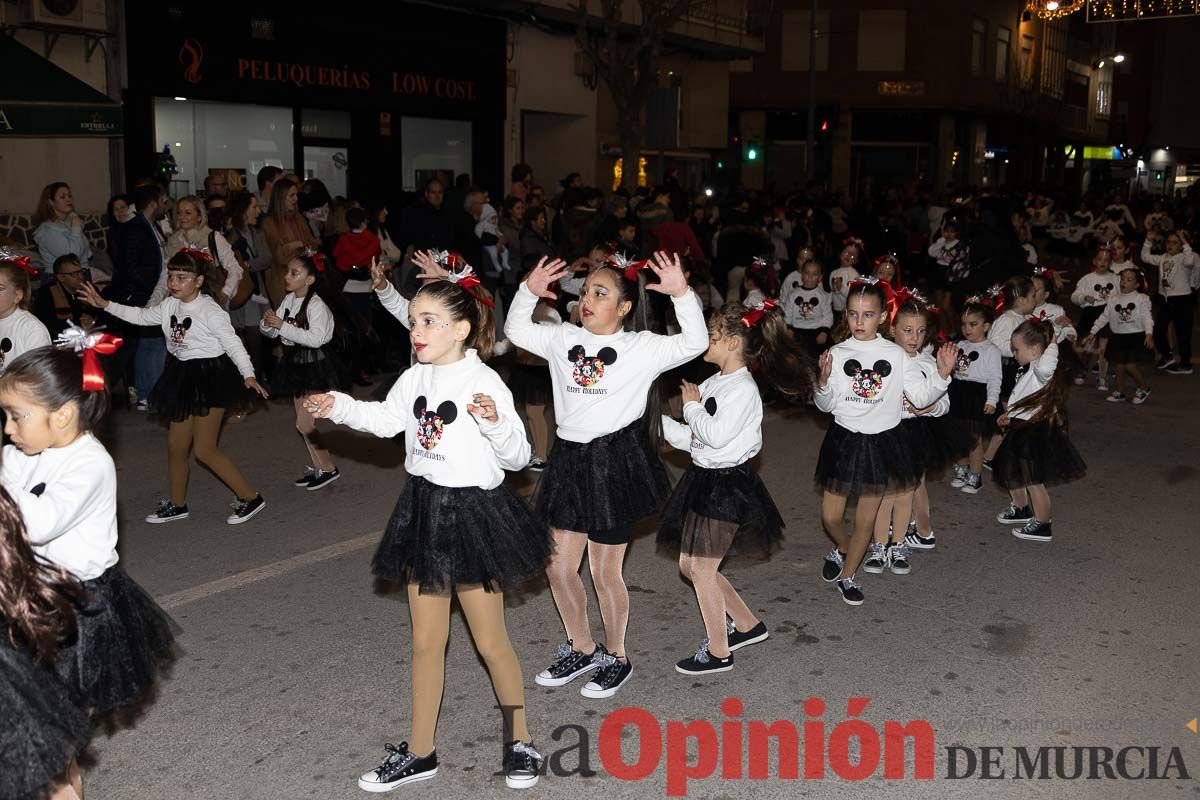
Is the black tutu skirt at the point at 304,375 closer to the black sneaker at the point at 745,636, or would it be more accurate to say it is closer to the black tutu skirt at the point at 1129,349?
the black sneaker at the point at 745,636

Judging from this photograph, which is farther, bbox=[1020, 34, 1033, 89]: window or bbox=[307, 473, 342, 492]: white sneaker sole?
bbox=[1020, 34, 1033, 89]: window

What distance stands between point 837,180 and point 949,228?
29.8 m

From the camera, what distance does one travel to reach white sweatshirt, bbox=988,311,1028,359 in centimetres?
927

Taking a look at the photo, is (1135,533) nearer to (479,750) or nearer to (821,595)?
(821,595)

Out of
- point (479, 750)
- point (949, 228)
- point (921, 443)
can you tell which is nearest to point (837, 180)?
point (949, 228)

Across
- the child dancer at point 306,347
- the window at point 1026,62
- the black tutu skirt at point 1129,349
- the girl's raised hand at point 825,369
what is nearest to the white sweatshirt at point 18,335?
the child dancer at point 306,347

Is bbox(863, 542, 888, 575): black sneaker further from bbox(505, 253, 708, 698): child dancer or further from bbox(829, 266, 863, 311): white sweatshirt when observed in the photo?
bbox(829, 266, 863, 311): white sweatshirt

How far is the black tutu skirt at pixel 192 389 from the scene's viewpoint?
758cm

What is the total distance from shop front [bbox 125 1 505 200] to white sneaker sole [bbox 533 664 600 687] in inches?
363

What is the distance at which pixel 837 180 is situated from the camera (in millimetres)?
45188

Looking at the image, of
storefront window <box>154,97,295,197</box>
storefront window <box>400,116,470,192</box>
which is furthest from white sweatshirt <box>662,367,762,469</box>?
storefront window <box>400,116,470,192</box>

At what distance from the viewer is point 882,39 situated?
146ft

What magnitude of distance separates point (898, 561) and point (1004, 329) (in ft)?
9.78

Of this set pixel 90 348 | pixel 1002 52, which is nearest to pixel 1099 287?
pixel 90 348
